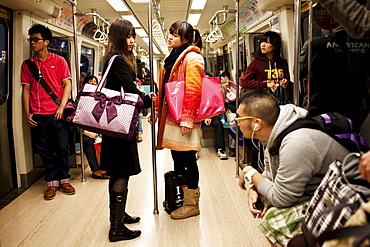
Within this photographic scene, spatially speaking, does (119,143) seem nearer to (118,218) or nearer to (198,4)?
(118,218)

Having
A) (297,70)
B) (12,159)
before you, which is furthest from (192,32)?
(12,159)

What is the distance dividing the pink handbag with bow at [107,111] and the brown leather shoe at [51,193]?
5.80ft

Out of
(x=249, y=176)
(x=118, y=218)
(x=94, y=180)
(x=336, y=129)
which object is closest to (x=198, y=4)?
(x=94, y=180)

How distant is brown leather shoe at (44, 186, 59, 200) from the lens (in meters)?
4.05

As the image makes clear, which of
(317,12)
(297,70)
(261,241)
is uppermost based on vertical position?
(317,12)

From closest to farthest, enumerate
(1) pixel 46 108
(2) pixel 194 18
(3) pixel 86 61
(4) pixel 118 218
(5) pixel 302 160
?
(5) pixel 302 160, (4) pixel 118 218, (1) pixel 46 108, (3) pixel 86 61, (2) pixel 194 18

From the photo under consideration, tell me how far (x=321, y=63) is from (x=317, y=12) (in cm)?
133

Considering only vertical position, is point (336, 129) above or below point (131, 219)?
above

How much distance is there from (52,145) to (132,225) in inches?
68.5

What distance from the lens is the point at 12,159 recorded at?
14.7 ft

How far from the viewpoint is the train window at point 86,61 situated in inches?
317

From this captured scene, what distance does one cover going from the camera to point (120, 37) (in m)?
2.86

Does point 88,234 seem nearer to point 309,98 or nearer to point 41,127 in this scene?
point 41,127

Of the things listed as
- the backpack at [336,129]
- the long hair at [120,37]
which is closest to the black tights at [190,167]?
the long hair at [120,37]
